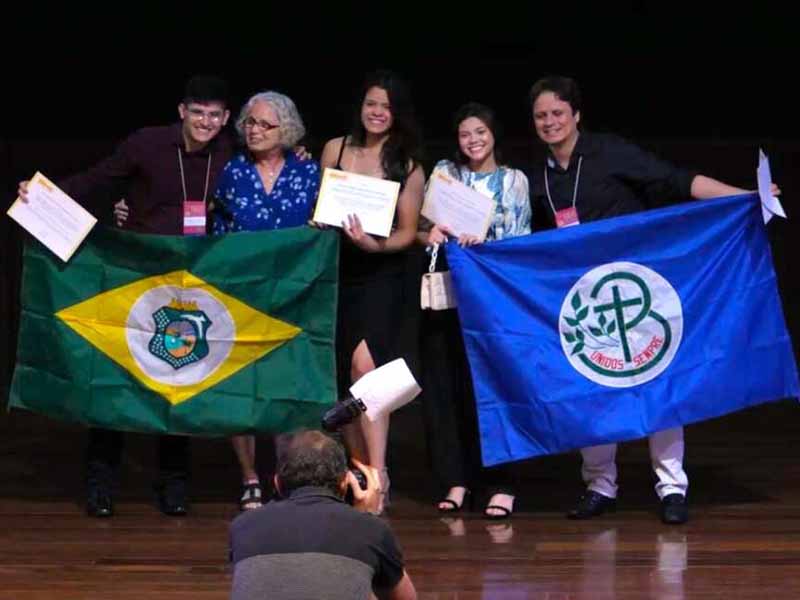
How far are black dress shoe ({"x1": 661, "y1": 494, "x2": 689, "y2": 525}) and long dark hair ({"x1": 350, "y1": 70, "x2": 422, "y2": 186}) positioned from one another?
1180 millimetres

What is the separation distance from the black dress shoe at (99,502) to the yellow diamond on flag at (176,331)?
0.33 m

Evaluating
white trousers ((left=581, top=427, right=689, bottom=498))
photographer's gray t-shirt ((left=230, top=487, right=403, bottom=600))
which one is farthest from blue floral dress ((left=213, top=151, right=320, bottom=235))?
photographer's gray t-shirt ((left=230, top=487, right=403, bottom=600))

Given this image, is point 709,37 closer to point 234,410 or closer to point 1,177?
point 1,177

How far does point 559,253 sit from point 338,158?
27.2 inches

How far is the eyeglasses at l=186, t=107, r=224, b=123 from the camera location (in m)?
6.02

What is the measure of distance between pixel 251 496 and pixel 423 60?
3498mm

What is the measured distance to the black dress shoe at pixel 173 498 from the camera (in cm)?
613

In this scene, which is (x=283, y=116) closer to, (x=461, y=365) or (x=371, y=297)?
(x=371, y=297)

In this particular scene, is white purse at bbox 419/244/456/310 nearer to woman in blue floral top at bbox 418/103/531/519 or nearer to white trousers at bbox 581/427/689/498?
woman in blue floral top at bbox 418/103/531/519

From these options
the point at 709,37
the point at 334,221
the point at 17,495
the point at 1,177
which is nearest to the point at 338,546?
the point at 334,221

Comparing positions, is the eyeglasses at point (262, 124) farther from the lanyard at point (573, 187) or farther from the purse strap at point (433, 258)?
the lanyard at point (573, 187)

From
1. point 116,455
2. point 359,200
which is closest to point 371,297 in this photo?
point 359,200

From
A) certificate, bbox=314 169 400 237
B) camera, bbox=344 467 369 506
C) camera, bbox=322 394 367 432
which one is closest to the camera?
camera, bbox=344 467 369 506

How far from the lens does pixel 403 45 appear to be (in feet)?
30.4
